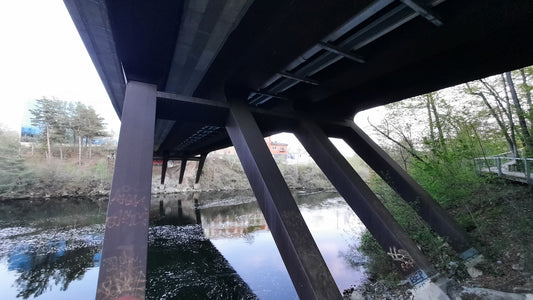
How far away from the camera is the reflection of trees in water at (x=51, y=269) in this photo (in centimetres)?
525

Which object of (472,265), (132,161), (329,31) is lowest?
(472,265)

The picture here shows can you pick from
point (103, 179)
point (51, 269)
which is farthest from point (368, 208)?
point (103, 179)

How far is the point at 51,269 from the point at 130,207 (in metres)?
6.86

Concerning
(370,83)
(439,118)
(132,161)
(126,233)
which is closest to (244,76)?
(132,161)

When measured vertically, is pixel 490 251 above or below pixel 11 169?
below

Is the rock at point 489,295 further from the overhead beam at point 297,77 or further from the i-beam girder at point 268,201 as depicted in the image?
the overhead beam at point 297,77

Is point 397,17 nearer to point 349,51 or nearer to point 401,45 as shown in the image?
point 401,45

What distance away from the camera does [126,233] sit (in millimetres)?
2256

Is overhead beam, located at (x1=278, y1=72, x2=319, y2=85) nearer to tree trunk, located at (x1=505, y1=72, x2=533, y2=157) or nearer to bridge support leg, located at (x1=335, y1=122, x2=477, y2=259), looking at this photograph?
bridge support leg, located at (x1=335, y1=122, x2=477, y2=259)

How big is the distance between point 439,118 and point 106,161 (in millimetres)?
30685

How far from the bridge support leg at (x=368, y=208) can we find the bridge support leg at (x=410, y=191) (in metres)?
1.36

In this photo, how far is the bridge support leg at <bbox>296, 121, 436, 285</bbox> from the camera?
3230mm

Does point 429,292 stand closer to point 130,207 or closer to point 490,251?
A: point 490,251

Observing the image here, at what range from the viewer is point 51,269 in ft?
20.1
